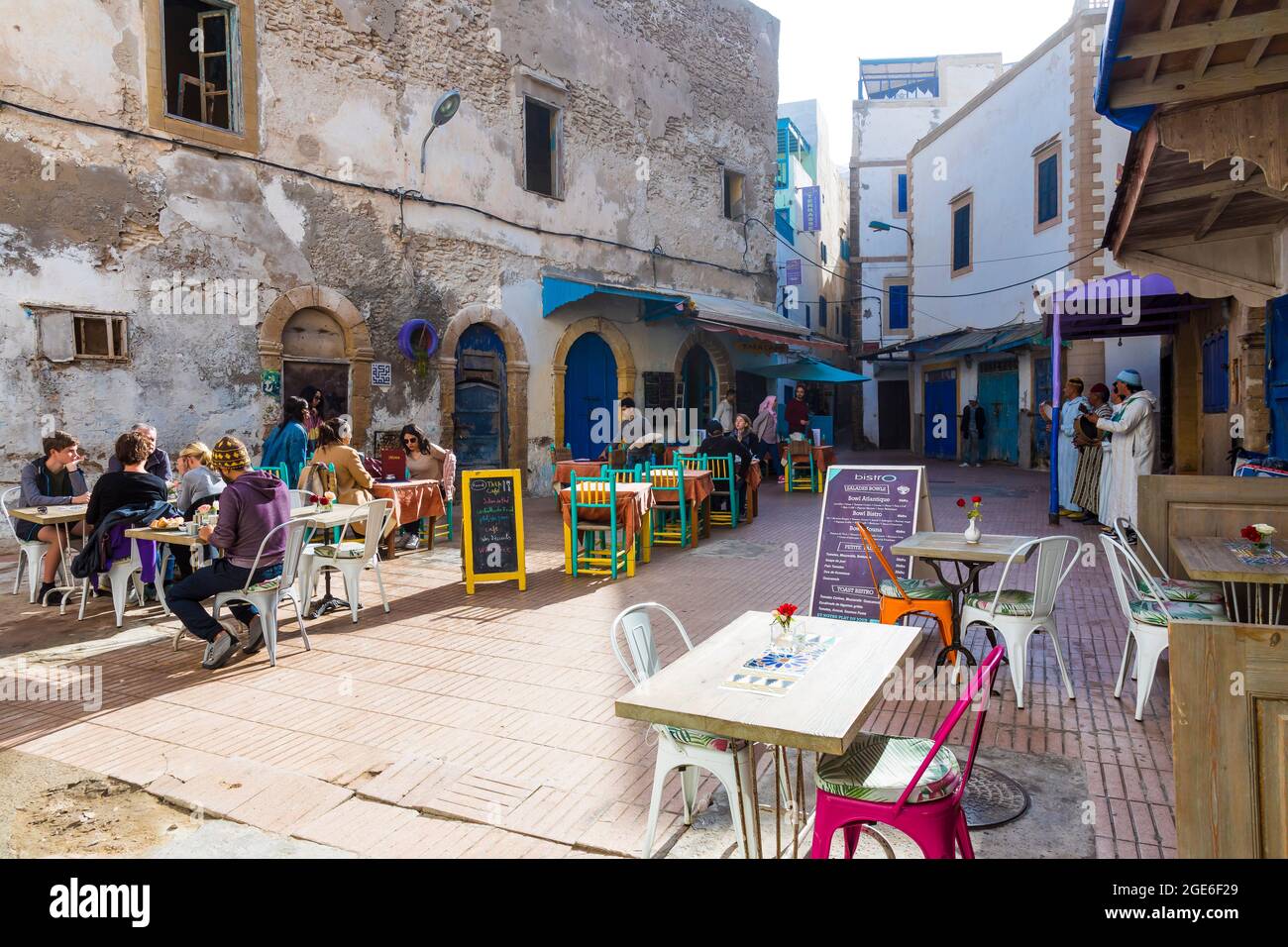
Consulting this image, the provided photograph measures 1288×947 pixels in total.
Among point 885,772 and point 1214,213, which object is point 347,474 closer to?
point 885,772

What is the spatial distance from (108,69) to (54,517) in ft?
18.7

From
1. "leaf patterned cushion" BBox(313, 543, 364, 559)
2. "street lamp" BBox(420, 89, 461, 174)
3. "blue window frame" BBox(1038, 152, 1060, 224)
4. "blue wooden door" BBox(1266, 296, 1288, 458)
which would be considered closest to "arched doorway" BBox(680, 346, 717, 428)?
"street lamp" BBox(420, 89, 461, 174)

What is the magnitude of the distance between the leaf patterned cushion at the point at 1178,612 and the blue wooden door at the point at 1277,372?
127 inches

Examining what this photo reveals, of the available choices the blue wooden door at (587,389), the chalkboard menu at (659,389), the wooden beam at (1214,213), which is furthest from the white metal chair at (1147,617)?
the chalkboard menu at (659,389)

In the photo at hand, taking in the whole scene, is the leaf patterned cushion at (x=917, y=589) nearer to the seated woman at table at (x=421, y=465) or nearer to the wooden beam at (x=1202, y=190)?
the wooden beam at (x=1202, y=190)

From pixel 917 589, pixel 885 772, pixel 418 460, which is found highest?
pixel 418 460

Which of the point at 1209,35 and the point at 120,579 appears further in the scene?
the point at 120,579

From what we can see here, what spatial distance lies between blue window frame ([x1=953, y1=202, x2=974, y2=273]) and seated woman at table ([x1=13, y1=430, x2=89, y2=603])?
19.9 m

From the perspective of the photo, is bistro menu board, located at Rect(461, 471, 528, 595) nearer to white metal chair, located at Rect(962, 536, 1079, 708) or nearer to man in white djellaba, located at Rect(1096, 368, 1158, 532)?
white metal chair, located at Rect(962, 536, 1079, 708)

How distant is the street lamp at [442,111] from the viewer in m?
12.0

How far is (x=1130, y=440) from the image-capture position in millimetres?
9117

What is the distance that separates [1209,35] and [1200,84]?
1.59 feet

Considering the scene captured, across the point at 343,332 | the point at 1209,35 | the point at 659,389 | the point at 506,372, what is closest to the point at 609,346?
the point at 659,389

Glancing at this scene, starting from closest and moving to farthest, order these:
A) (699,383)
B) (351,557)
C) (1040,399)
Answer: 1. (351,557)
2. (1040,399)
3. (699,383)
